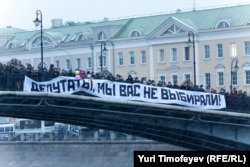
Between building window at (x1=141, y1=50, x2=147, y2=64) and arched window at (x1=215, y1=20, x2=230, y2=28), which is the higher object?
arched window at (x1=215, y1=20, x2=230, y2=28)

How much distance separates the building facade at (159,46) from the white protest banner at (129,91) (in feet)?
77.4

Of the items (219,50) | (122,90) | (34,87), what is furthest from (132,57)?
(34,87)

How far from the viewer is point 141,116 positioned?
31625mm

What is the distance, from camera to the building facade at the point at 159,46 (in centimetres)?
5859

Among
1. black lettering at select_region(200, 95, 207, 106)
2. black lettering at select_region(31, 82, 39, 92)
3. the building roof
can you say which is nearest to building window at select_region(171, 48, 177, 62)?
the building roof

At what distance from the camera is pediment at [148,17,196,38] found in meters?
60.3

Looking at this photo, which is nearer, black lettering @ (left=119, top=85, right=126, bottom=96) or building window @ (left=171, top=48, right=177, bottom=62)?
black lettering @ (left=119, top=85, right=126, bottom=96)

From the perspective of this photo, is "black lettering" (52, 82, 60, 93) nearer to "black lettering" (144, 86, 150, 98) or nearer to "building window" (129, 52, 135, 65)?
"black lettering" (144, 86, 150, 98)

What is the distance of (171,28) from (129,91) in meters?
31.6

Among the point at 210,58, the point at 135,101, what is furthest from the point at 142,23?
the point at 135,101

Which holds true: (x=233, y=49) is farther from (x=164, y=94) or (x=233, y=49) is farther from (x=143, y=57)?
(x=164, y=94)

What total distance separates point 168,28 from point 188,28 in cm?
227

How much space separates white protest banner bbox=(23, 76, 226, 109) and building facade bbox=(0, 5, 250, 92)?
77.4 ft

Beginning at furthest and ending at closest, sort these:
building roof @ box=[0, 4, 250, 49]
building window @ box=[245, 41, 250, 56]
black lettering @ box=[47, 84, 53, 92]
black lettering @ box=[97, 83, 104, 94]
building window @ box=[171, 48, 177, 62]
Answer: building window @ box=[171, 48, 177, 62] < building roof @ box=[0, 4, 250, 49] < building window @ box=[245, 41, 250, 56] < black lettering @ box=[97, 83, 104, 94] < black lettering @ box=[47, 84, 53, 92]
